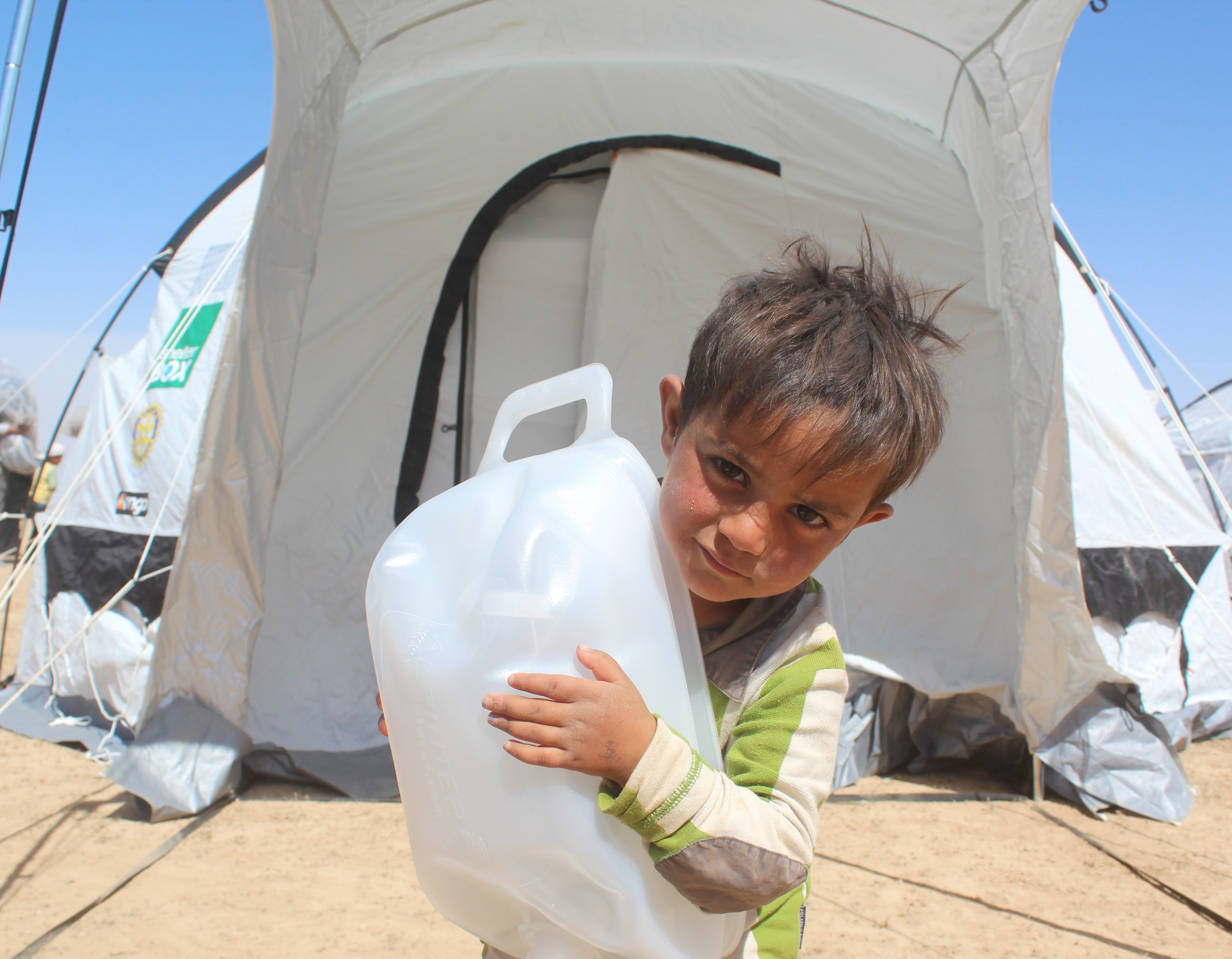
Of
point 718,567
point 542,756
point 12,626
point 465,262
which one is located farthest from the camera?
point 12,626

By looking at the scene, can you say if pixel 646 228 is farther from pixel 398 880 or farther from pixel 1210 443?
pixel 1210 443

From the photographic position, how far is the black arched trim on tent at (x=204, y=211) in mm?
3020

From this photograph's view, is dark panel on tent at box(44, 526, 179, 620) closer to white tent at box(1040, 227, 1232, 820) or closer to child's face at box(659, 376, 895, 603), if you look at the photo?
child's face at box(659, 376, 895, 603)

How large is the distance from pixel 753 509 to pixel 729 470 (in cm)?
4

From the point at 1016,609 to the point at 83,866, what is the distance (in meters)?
2.26

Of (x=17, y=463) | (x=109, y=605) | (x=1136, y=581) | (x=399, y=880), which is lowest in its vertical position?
(x=399, y=880)

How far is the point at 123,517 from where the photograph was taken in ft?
8.51

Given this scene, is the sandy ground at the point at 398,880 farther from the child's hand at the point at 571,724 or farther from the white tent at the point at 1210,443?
the white tent at the point at 1210,443

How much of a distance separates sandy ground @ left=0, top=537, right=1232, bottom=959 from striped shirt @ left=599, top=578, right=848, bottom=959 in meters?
1.11

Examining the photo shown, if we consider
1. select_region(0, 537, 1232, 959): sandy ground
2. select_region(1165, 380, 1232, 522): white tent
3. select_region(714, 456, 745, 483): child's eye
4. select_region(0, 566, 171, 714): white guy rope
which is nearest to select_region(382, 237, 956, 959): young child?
select_region(714, 456, 745, 483): child's eye

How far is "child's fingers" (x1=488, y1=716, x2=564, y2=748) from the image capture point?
60 cm

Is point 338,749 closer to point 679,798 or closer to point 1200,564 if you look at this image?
point 679,798

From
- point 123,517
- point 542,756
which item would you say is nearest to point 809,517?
point 542,756

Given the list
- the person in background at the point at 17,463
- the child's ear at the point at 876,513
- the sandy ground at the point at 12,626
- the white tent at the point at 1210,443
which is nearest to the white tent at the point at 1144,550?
the white tent at the point at 1210,443
